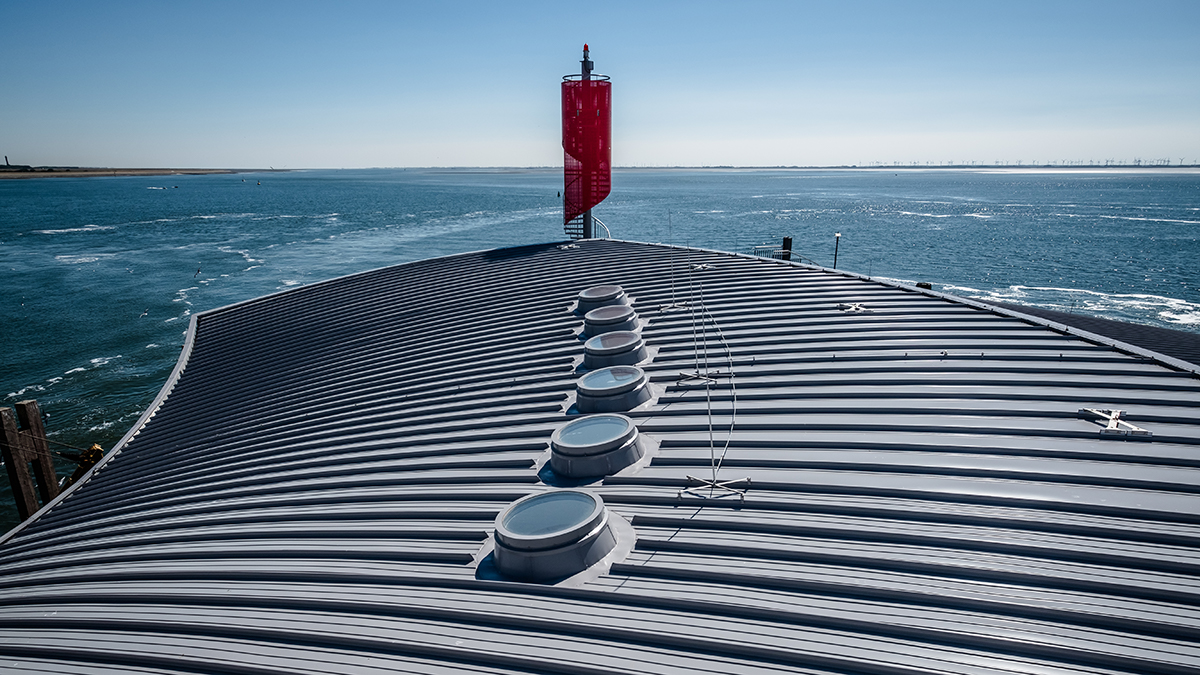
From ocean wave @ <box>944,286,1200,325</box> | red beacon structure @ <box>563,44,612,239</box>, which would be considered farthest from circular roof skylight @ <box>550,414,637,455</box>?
ocean wave @ <box>944,286,1200,325</box>

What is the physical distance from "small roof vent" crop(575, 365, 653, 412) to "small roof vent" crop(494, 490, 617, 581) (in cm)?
320

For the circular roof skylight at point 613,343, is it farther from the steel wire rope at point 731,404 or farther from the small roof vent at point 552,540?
the small roof vent at point 552,540

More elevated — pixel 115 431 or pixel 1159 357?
pixel 1159 357

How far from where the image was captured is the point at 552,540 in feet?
20.7

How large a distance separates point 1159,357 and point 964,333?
9.25ft

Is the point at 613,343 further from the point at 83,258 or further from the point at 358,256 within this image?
the point at 83,258

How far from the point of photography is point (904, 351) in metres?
10.9

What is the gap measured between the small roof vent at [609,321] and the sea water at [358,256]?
13.4 meters

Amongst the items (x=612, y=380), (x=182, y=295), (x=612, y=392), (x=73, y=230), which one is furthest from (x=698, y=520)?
(x=73, y=230)

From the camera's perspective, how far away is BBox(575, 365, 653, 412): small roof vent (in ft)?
32.8

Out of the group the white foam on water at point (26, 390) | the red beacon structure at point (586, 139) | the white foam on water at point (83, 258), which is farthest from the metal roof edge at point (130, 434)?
the white foam on water at point (83, 258)

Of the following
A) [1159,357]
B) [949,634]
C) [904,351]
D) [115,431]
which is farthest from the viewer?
[115,431]

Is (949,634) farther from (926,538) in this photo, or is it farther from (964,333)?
(964,333)

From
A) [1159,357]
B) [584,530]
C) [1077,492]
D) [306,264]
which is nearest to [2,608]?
[584,530]
